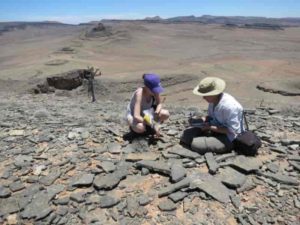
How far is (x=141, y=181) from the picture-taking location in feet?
13.1

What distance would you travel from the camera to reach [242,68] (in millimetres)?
26031

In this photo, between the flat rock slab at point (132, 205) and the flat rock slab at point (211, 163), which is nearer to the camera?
the flat rock slab at point (132, 205)

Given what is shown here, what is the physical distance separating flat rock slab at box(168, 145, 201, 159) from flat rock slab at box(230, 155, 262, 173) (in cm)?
49

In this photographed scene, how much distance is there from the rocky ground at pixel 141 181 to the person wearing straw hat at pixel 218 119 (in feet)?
0.48

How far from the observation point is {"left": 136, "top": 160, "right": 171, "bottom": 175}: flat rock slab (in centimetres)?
410

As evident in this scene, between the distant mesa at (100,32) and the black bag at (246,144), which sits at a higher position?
the black bag at (246,144)

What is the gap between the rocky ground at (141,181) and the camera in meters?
3.46

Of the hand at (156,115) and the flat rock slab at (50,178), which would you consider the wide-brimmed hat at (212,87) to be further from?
the flat rock slab at (50,178)

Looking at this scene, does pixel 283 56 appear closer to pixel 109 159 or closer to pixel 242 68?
pixel 242 68

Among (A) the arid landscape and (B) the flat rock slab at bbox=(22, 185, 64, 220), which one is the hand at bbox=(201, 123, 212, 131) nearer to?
(A) the arid landscape

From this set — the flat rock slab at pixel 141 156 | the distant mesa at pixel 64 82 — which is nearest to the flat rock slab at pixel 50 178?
the flat rock slab at pixel 141 156

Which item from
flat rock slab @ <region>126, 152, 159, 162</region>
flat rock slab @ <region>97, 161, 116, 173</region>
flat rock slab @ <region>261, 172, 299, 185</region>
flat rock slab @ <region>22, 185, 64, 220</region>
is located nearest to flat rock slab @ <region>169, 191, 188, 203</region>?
flat rock slab @ <region>126, 152, 159, 162</region>

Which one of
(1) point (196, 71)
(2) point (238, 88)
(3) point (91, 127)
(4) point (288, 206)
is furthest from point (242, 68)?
(4) point (288, 206)

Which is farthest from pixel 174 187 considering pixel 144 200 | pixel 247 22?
pixel 247 22
